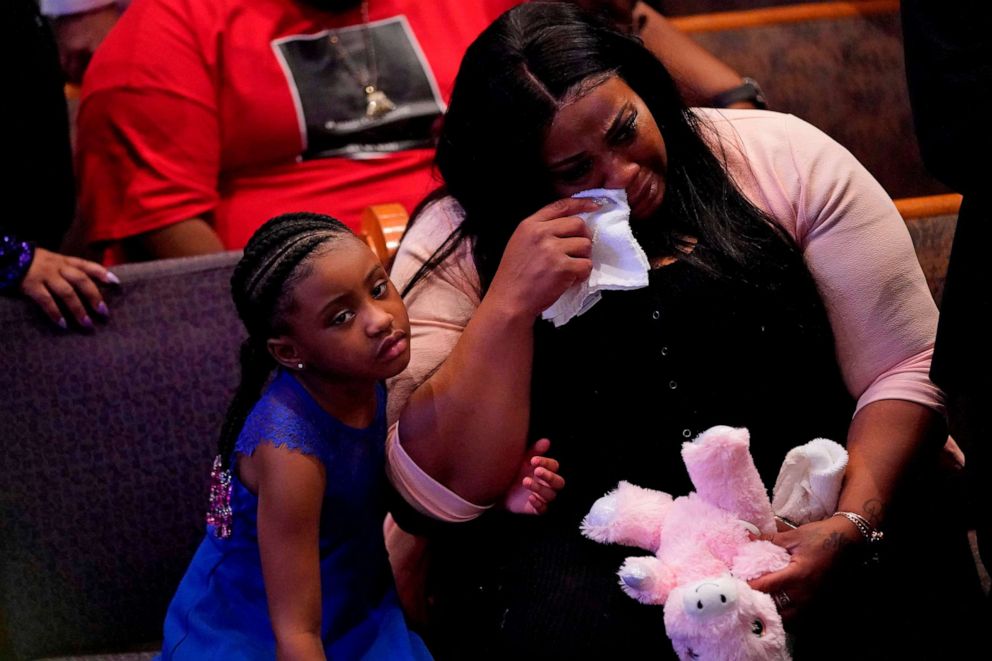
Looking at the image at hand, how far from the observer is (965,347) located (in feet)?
3.34

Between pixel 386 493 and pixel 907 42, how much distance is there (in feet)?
2.39

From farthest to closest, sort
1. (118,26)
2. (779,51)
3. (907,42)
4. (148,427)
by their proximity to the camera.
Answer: (779,51)
(118,26)
(148,427)
(907,42)

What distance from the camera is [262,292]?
44.2 inches

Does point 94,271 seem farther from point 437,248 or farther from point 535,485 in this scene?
point 535,485

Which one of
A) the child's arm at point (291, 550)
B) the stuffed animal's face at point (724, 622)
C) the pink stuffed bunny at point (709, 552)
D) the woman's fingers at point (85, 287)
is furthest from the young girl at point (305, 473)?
the woman's fingers at point (85, 287)

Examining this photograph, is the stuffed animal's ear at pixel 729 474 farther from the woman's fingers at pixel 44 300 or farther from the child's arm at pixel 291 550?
the woman's fingers at pixel 44 300

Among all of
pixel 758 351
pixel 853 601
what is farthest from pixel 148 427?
pixel 853 601

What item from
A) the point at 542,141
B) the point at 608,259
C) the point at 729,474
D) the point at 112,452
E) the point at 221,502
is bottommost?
the point at 112,452

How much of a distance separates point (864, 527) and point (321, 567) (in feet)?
1.92

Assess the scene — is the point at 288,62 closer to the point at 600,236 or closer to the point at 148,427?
the point at 148,427

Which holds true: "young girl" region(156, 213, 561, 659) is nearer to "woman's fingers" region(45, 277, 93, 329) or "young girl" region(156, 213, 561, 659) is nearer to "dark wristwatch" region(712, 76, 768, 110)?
"woman's fingers" region(45, 277, 93, 329)

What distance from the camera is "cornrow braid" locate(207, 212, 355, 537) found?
3.65 feet

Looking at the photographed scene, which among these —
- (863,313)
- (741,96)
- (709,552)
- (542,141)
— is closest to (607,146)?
(542,141)

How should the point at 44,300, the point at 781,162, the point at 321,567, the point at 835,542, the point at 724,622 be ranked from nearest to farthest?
the point at 724,622 → the point at 835,542 → the point at 321,567 → the point at 781,162 → the point at 44,300
